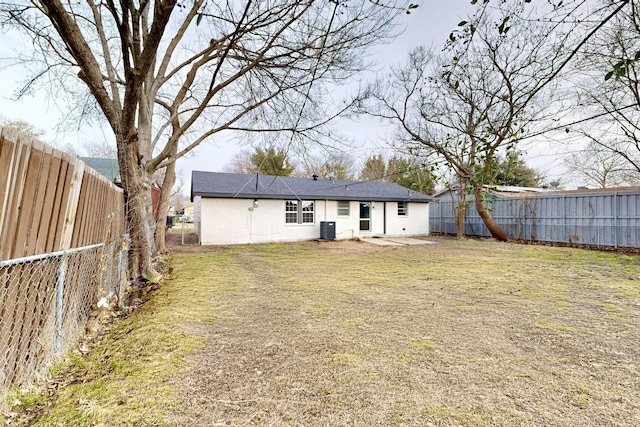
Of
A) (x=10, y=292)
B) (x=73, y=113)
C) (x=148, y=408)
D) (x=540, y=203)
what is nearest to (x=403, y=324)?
(x=148, y=408)

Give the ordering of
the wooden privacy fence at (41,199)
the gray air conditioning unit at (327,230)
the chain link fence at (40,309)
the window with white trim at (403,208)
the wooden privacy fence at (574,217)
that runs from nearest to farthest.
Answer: the wooden privacy fence at (41,199) → the chain link fence at (40,309) → the wooden privacy fence at (574,217) → the gray air conditioning unit at (327,230) → the window with white trim at (403,208)

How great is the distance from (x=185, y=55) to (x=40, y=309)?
8.02 m

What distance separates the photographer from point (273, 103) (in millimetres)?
8195

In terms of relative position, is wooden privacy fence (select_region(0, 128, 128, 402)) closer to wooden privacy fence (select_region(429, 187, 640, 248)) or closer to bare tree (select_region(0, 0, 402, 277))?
bare tree (select_region(0, 0, 402, 277))

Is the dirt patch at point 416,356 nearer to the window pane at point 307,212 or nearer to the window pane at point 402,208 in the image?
the window pane at point 307,212

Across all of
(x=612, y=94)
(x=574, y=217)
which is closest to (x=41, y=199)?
(x=612, y=94)

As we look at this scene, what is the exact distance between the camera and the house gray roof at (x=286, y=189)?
13516mm

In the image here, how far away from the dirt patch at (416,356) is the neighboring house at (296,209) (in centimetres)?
823

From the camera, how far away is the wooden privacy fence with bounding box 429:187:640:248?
38.4ft

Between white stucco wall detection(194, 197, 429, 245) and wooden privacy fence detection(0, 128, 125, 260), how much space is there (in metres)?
10.0

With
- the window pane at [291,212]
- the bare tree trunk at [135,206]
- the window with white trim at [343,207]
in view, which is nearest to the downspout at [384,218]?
the window with white trim at [343,207]

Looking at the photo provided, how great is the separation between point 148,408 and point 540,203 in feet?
56.6

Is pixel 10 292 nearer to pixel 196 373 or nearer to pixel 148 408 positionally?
pixel 148 408

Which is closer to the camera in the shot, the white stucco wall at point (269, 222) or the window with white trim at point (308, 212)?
the white stucco wall at point (269, 222)
